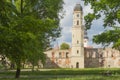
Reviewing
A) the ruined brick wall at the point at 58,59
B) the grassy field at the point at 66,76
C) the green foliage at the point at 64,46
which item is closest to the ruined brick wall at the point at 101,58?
the ruined brick wall at the point at 58,59

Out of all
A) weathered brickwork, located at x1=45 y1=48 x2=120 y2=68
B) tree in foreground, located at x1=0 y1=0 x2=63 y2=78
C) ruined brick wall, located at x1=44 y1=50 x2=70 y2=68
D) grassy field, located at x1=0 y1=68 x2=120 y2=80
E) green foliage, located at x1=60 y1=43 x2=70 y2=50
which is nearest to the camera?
tree in foreground, located at x1=0 y1=0 x2=63 y2=78

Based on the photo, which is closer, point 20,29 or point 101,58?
point 20,29

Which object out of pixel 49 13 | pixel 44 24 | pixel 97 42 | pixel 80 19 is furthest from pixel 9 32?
pixel 80 19

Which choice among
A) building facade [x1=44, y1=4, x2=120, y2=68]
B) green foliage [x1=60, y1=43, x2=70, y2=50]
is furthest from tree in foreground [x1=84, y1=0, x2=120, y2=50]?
green foliage [x1=60, y1=43, x2=70, y2=50]

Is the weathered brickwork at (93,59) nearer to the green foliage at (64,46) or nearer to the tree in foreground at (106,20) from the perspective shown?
the green foliage at (64,46)

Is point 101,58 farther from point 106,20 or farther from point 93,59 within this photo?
point 106,20

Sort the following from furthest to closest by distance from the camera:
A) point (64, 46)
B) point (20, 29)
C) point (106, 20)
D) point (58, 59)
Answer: point (64, 46)
point (58, 59)
point (106, 20)
point (20, 29)

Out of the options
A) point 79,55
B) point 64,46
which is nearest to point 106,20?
point 79,55

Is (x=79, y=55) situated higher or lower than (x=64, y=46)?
lower

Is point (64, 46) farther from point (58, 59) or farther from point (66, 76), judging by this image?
point (66, 76)

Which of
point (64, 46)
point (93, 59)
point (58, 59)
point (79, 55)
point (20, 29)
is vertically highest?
point (64, 46)

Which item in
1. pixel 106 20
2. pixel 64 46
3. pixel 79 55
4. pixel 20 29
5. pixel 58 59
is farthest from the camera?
pixel 64 46

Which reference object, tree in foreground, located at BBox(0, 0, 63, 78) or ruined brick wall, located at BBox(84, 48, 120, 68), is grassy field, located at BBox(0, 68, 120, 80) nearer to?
tree in foreground, located at BBox(0, 0, 63, 78)

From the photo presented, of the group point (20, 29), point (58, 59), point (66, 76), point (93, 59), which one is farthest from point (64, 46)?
point (20, 29)
